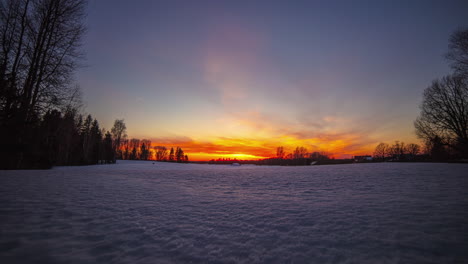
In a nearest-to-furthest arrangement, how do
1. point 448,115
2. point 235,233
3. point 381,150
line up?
point 235,233 → point 448,115 → point 381,150

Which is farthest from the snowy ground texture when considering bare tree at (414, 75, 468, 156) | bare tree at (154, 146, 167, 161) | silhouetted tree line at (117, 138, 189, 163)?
bare tree at (154, 146, 167, 161)

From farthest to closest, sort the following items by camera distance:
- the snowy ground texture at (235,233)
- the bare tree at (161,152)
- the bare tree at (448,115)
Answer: the bare tree at (161,152)
the bare tree at (448,115)
the snowy ground texture at (235,233)

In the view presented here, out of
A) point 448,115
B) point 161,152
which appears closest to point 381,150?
Answer: point 448,115

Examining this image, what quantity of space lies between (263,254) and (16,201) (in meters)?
6.70

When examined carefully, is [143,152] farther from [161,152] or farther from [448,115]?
[448,115]

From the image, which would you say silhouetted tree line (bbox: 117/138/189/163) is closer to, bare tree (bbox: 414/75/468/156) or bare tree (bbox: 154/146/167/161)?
bare tree (bbox: 154/146/167/161)

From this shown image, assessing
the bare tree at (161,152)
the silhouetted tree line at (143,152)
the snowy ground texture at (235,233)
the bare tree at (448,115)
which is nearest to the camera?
the snowy ground texture at (235,233)

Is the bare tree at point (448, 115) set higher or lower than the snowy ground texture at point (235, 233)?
higher

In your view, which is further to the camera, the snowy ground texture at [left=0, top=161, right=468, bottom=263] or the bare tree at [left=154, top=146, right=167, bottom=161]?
the bare tree at [left=154, top=146, right=167, bottom=161]

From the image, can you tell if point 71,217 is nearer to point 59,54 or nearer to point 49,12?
point 59,54

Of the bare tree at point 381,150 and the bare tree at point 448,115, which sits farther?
the bare tree at point 381,150

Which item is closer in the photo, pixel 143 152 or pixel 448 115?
pixel 448 115

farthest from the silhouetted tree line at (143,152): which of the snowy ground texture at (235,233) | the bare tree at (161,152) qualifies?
the snowy ground texture at (235,233)

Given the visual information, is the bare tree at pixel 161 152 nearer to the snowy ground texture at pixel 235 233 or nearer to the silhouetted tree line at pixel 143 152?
the silhouetted tree line at pixel 143 152
